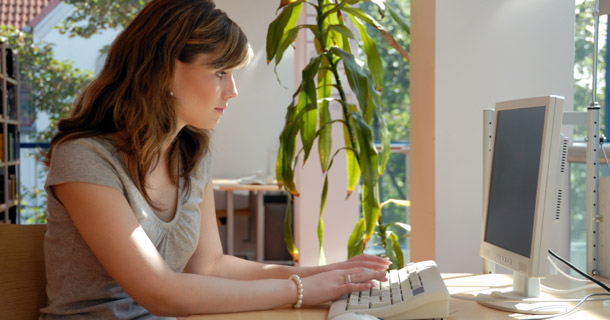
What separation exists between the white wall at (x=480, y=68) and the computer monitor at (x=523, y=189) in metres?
0.81

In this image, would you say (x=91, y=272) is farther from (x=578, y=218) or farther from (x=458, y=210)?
(x=578, y=218)

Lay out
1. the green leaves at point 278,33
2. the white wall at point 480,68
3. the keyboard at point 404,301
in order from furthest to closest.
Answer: the green leaves at point 278,33 < the white wall at point 480,68 < the keyboard at point 404,301

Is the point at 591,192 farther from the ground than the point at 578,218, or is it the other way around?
the point at 591,192

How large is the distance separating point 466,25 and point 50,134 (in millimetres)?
5555

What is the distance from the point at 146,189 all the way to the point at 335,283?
1.52ft

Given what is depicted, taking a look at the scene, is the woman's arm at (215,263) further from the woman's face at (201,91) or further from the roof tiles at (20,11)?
the roof tiles at (20,11)

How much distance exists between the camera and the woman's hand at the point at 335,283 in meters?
1.23

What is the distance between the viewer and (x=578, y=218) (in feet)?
7.22

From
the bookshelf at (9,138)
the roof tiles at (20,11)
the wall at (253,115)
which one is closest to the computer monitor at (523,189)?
the bookshelf at (9,138)

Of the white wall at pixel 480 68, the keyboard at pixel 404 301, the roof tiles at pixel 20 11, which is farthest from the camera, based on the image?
the roof tiles at pixel 20 11

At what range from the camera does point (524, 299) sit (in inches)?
50.9

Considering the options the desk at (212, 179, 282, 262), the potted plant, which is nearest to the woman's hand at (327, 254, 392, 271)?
the potted plant

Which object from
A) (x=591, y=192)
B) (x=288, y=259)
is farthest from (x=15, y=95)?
(x=591, y=192)

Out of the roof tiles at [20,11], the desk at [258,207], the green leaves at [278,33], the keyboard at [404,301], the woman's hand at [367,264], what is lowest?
the desk at [258,207]
